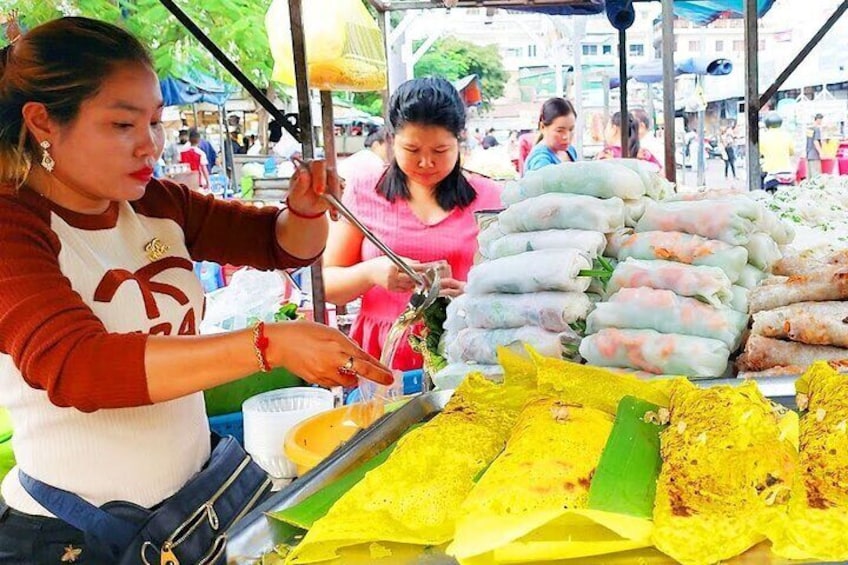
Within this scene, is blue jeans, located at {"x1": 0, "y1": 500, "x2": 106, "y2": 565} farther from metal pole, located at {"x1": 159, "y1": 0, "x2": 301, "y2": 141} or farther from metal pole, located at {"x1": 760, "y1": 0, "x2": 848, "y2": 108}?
metal pole, located at {"x1": 760, "y1": 0, "x2": 848, "y2": 108}

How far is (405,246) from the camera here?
8.54 ft

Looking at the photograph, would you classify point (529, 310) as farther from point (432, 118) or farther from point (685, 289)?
point (432, 118)

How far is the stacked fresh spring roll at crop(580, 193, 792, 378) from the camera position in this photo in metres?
1.46

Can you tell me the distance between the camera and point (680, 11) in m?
4.82

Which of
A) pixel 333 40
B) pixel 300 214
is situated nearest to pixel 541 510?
pixel 300 214

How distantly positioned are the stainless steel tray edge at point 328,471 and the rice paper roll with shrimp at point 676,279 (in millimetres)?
510

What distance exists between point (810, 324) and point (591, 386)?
1.91ft

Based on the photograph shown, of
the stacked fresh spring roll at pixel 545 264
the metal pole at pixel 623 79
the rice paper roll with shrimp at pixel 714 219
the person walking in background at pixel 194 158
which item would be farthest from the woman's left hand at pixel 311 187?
the person walking in background at pixel 194 158

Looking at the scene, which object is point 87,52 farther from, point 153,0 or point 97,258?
point 153,0

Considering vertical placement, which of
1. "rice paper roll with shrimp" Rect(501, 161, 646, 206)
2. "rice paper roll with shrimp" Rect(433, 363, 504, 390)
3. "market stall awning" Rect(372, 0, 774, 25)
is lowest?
"rice paper roll with shrimp" Rect(433, 363, 504, 390)

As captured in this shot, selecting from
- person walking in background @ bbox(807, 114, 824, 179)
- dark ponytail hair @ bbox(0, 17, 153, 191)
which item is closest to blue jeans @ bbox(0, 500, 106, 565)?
dark ponytail hair @ bbox(0, 17, 153, 191)

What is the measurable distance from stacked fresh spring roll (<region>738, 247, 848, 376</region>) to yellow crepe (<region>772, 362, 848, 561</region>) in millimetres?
492

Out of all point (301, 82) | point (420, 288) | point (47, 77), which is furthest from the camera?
point (301, 82)

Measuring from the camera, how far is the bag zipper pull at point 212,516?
146 centimetres
